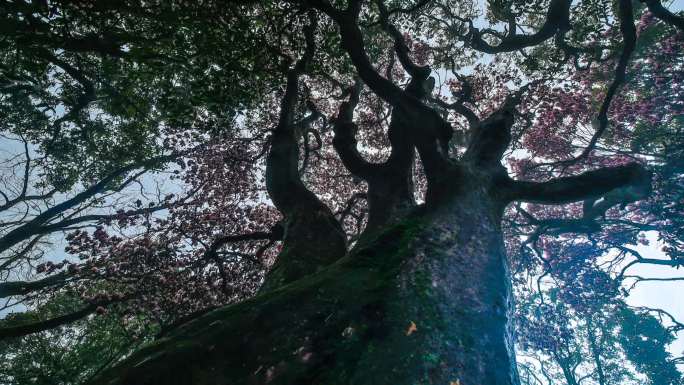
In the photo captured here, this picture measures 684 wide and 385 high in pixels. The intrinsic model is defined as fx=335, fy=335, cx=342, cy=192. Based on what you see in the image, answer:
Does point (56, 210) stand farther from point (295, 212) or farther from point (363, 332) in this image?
point (363, 332)

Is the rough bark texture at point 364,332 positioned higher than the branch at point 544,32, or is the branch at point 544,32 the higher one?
the branch at point 544,32

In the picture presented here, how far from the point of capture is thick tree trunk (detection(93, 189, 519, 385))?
2.30 m

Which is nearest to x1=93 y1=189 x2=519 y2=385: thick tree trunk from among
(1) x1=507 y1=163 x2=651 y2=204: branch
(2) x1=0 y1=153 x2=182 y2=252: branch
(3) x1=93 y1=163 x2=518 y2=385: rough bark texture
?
(3) x1=93 y1=163 x2=518 y2=385: rough bark texture

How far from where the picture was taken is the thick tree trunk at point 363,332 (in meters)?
2.30

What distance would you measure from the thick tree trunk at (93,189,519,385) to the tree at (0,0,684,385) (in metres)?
0.02

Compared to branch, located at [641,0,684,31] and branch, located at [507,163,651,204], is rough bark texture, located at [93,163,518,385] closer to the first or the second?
branch, located at [507,163,651,204]

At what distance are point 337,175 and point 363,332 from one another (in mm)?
11277

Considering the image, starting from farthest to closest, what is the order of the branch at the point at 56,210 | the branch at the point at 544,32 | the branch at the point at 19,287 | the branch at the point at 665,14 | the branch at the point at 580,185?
the branch at the point at 56,210 < the branch at the point at 544,32 < the branch at the point at 19,287 < the branch at the point at 665,14 < the branch at the point at 580,185

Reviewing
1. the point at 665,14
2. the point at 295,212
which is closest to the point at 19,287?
the point at 295,212

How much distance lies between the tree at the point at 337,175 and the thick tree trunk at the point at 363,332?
0.06ft

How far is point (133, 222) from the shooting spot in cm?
1093

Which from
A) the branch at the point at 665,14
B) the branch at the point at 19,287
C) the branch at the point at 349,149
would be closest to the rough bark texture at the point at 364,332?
the branch at the point at 349,149

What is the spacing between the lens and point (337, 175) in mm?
13758

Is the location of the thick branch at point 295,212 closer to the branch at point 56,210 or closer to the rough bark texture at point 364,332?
the rough bark texture at point 364,332
